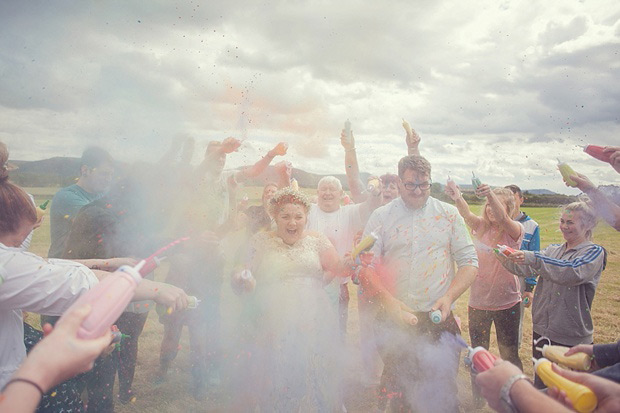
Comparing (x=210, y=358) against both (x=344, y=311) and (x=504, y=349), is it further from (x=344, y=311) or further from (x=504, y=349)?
(x=504, y=349)

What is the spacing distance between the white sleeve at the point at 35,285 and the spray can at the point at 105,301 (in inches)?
30.2

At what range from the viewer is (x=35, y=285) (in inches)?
77.5

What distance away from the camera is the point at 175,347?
516 cm

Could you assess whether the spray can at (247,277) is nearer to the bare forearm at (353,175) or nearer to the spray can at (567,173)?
the bare forearm at (353,175)

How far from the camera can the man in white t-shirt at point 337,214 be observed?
5.14 meters

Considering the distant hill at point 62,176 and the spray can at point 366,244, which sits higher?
the distant hill at point 62,176

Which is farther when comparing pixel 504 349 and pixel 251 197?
pixel 251 197

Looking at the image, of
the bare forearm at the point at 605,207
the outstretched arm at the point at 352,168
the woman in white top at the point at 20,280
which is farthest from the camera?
the outstretched arm at the point at 352,168

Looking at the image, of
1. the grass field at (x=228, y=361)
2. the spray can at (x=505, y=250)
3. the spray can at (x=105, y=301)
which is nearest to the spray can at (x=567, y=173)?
the grass field at (x=228, y=361)

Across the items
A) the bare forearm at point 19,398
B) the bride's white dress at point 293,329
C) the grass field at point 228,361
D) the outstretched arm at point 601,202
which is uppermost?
the outstretched arm at point 601,202

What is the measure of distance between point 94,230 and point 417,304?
3.24 m

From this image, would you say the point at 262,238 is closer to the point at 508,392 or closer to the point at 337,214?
the point at 337,214

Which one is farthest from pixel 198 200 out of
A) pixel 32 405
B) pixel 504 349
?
pixel 504 349

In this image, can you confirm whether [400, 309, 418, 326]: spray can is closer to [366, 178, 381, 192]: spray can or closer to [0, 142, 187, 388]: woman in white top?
[366, 178, 381, 192]: spray can
